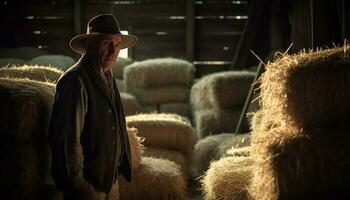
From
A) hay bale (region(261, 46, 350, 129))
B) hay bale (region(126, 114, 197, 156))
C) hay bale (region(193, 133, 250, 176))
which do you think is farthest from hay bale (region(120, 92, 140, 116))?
hay bale (region(261, 46, 350, 129))

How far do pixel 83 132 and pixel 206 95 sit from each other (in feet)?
16.9

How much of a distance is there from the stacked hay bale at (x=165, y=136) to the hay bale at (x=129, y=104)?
63.0 inches

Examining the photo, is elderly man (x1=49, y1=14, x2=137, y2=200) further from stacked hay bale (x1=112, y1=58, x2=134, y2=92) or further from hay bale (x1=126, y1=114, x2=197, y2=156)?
stacked hay bale (x1=112, y1=58, x2=134, y2=92)

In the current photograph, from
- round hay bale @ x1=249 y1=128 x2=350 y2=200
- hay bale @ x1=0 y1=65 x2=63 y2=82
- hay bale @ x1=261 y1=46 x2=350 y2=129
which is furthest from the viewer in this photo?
hay bale @ x1=0 y1=65 x2=63 y2=82

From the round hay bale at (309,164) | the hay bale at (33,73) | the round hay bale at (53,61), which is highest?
the hay bale at (33,73)

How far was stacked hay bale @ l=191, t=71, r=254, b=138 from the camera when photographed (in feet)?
29.6

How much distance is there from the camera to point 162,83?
33.1ft

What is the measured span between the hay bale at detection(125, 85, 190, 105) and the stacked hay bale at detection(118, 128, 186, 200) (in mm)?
3807

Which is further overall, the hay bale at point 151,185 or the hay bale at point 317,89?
the hay bale at point 151,185

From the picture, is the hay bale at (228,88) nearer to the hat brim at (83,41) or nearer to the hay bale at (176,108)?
the hay bale at (176,108)

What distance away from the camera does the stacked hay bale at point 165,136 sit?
24.9 ft

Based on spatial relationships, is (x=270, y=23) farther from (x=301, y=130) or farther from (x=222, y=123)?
(x=301, y=130)

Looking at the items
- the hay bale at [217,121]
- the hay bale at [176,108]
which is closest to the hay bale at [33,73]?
the hay bale at [217,121]

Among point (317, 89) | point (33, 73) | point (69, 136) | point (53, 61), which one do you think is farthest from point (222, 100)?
point (69, 136)
